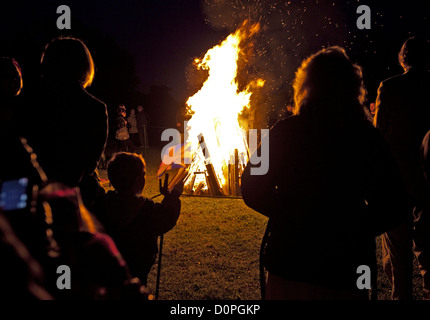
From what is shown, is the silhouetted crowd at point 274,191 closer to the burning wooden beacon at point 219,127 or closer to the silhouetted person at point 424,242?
the silhouetted person at point 424,242

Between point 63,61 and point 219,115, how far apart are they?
730cm

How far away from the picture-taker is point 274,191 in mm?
1993

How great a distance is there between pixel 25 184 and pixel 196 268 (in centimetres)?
364

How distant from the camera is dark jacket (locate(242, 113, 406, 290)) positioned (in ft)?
5.55

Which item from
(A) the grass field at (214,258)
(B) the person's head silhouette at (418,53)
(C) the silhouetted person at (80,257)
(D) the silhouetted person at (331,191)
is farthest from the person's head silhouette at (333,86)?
(A) the grass field at (214,258)

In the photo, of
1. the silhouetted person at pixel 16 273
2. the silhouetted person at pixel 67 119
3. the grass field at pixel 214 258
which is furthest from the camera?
the grass field at pixel 214 258

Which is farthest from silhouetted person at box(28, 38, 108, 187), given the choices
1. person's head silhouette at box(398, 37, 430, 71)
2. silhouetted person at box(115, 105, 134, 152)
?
silhouetted person at box(115, 105, 134, 152)

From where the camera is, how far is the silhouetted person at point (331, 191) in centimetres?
169

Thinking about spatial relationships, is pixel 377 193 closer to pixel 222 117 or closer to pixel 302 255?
pixel 302 255

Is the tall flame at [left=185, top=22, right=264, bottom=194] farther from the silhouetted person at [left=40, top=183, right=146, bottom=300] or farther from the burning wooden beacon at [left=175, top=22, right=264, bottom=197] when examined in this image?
the silhouetted person at [left=40, top=183, right=146, bottom=300]

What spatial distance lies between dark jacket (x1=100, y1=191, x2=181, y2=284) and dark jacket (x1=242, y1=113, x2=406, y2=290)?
132 cm

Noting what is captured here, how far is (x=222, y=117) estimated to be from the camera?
9.43 metres

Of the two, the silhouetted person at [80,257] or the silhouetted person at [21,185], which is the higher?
the silhouetted person at [21,185]

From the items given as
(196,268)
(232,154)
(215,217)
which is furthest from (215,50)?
Result: (196,268)
